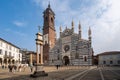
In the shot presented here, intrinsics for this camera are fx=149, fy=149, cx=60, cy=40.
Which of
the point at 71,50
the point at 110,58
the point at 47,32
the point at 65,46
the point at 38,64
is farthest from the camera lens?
the point at 110,58

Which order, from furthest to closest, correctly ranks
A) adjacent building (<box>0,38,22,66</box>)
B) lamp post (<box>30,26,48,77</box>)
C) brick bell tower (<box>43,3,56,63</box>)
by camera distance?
brick bell tower (<box>43,3,56,63</box>), adjacent building (<box>0,38,22,66</box>), lamp post (<box>30,26,48,77</box>)

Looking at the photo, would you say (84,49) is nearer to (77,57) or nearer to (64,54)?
(77,57)

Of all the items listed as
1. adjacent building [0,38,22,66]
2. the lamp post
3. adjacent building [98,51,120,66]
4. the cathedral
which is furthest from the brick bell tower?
the lamp post

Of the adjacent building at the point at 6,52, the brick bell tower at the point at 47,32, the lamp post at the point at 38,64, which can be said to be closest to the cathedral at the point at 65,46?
the brick bell tower at the point at 47,32

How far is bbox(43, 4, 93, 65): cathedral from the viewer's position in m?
60.7

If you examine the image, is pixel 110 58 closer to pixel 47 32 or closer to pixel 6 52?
pixel 47 32

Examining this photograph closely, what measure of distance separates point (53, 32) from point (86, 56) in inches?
908

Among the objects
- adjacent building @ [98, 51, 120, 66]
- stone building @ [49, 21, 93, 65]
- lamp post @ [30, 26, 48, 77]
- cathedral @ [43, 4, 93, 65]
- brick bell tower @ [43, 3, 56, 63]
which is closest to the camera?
lamp post @ [30, 26, 48, 77]

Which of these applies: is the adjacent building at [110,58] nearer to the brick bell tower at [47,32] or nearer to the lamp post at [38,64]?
the brick bell tower at [47,32]

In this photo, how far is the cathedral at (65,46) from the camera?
60688 millimetres

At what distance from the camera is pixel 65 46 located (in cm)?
6681

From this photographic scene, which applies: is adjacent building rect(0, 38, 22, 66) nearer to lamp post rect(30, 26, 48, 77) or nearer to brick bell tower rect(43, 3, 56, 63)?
brick bell tower rect(43, 3, 56, 63)

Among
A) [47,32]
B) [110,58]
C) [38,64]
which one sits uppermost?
[47,32]

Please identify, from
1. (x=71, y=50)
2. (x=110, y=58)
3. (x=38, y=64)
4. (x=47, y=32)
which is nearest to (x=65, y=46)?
(x=71, y=50)
